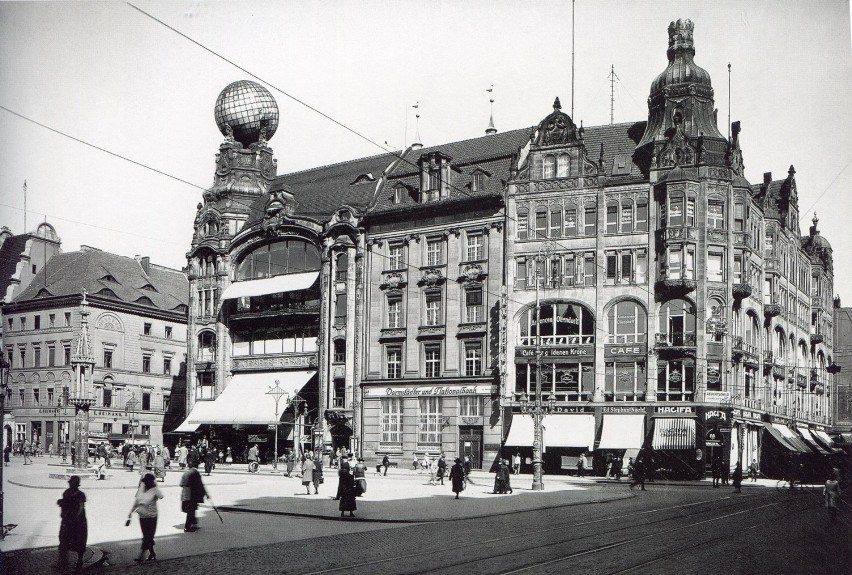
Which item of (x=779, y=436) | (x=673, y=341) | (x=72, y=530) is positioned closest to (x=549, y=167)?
(x=673, y=341)

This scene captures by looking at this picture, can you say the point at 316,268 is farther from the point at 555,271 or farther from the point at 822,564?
the point at 822,564

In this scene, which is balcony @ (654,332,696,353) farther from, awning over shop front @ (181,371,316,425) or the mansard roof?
the mansard roof

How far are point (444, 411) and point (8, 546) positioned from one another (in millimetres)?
39621

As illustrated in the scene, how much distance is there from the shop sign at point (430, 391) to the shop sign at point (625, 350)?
743 cm

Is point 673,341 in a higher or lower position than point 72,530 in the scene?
higher

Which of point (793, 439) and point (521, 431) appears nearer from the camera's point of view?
point (521, 431)

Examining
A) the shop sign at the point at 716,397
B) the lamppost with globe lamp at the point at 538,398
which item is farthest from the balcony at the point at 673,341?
the lamppost with globe lamp at the point at 538,398

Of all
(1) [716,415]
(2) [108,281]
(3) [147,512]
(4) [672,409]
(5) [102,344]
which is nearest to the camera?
(3) [147,512]

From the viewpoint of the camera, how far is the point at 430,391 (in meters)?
57.9

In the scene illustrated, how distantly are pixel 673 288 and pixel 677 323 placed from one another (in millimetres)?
2024

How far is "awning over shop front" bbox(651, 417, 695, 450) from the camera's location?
167 feet

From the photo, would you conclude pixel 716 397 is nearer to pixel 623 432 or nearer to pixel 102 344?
pixel 623 432

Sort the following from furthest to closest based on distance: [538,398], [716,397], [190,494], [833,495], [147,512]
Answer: [716,397], [538,398], [833,495], [190,494], [147,512]

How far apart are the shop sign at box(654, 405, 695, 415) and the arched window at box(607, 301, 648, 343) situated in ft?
12.6
